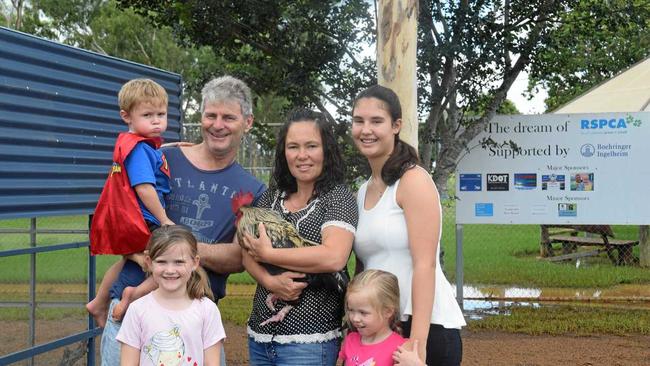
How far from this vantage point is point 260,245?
3.03 meters

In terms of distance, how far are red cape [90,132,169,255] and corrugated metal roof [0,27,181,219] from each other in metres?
1.55

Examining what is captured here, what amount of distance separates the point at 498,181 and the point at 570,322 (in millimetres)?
1822

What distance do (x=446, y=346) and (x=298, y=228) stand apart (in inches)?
27.7

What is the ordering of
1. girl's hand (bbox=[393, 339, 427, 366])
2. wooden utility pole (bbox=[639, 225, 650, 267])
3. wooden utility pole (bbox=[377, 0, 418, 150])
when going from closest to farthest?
girl's hand (bbox=[393, 339, 427, 366]), wooden utility pole (bbox=[377, 0, 418, 150]), wooden utility pole (bbox=[639, 225, 650, 267])

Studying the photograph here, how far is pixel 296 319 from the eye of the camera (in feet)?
10.3

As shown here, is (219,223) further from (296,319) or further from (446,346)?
(446,346)

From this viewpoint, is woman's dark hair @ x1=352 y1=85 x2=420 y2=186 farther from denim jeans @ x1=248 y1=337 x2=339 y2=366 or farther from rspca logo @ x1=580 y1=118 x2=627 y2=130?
rspca logo @ x1=580 y1=118 x2=627 y2=130

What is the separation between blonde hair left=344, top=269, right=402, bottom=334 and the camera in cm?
305

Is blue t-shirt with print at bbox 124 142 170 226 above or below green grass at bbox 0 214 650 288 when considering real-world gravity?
above

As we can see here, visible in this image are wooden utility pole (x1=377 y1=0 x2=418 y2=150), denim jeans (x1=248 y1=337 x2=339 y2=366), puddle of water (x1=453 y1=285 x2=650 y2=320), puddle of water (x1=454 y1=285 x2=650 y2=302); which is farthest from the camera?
puddle of water (x1=454 y1=285 x2=650 y2=302)

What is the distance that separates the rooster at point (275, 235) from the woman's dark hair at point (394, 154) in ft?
1.26

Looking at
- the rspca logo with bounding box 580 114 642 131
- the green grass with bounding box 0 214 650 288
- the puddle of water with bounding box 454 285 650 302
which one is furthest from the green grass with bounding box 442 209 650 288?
the rspca logo with bounding box 580 114 642 131

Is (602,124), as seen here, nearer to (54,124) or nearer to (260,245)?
(54,124)

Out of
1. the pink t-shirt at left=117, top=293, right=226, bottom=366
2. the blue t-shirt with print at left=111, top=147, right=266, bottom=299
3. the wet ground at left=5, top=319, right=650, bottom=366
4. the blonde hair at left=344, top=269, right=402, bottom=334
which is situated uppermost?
the blue t-shirt with print at left=111, top=147, right=266, bottom=299
